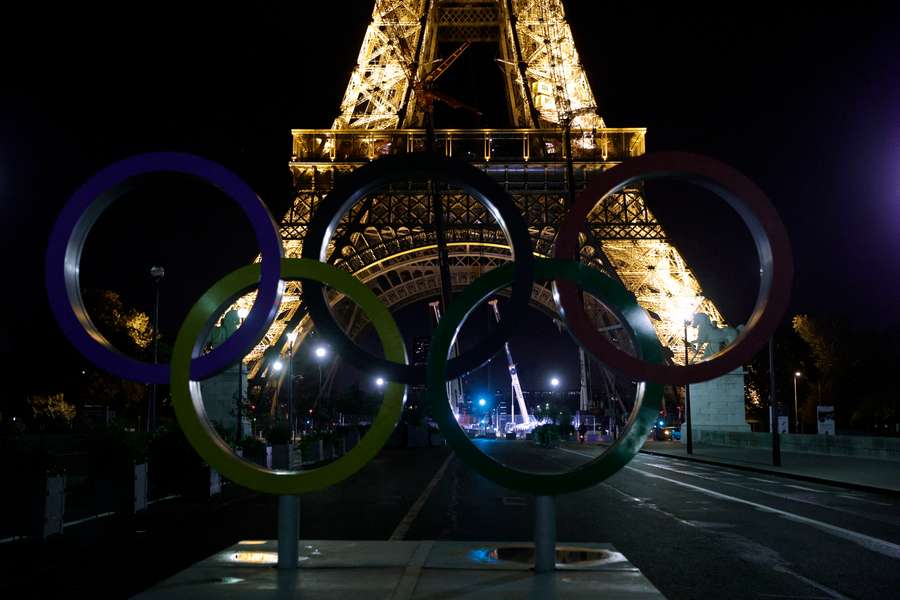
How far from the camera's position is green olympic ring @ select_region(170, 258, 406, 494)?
7.84 meters

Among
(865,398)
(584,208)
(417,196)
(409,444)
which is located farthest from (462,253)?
(584,208)

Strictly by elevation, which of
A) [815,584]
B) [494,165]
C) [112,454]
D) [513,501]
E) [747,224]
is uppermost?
[494,165]

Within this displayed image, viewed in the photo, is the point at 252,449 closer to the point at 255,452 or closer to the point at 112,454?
the point at 255,452

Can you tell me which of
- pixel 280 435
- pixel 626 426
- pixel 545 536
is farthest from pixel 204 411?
pixel 280 435

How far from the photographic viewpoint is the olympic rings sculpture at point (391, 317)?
25.6 feet

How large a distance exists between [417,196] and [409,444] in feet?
51.9

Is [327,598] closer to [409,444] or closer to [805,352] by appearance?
[409,444]

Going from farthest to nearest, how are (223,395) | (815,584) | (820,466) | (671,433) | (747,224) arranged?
(671,433), (223,395), (820,466), (815,584), (747,224)

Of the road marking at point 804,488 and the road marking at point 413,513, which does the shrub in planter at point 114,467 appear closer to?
the road marking at point 413,513

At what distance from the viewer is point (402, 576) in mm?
7625

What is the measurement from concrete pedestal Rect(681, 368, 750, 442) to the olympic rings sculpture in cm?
3538

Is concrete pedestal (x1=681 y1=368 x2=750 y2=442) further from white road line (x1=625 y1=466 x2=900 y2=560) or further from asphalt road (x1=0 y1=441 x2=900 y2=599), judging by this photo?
white road line (x1=625 y1=466 x2=900 y2=560)

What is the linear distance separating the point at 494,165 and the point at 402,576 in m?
42.6

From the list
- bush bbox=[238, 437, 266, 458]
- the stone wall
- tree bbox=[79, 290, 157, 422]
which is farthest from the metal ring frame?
tree bbox=[79, 290, 157, 422]
